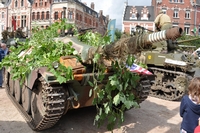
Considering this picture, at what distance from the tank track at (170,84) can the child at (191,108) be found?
16.5ft

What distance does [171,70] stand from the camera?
27.4ft

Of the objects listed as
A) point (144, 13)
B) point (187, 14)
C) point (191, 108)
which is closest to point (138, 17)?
point (144, 13)

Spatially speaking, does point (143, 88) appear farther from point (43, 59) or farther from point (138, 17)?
point (138, 17)

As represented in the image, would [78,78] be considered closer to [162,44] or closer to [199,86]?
[199,86]

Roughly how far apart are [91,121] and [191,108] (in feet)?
9.59

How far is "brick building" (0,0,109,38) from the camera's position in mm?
37647

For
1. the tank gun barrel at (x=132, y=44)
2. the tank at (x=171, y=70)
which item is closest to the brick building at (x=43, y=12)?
the tank at (x=171, y=70)

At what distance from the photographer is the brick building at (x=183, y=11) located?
33.9 meters

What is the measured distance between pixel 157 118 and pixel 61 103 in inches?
112

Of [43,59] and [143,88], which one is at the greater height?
[43,59]

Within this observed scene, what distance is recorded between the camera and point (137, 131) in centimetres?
504

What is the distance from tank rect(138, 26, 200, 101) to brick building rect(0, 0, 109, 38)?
27487mm

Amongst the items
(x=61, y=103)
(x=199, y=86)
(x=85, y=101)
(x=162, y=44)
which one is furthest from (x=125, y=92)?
(x=162, y=44)

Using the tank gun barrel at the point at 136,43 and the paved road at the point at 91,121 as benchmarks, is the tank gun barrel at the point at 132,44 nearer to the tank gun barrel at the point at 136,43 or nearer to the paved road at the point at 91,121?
the tank gun barrel at the point at 136,43
